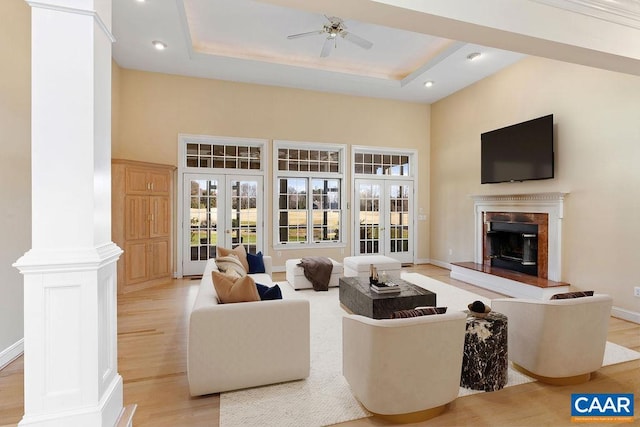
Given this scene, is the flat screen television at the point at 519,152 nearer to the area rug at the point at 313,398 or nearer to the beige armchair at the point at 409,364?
the area rug at the point at 313,398

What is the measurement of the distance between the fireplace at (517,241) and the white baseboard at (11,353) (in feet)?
21.5

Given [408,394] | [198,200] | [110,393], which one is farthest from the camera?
[198,200]

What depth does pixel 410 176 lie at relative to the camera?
7.57 metres

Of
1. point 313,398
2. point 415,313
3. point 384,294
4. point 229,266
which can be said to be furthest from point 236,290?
point 384,294

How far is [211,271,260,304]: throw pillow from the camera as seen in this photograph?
2.42 m

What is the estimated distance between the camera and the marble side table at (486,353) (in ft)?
7.47

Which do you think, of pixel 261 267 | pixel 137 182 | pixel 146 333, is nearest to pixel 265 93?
pixel 137 182

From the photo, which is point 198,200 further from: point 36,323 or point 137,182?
point 36,323

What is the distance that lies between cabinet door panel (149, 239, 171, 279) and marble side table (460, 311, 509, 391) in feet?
16.3

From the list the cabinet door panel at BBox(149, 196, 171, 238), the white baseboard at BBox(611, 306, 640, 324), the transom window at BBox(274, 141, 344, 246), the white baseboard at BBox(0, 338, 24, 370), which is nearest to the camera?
the white baseboard at BBox(0, 338, 24, 370)

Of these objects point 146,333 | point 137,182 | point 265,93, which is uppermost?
point 265,93

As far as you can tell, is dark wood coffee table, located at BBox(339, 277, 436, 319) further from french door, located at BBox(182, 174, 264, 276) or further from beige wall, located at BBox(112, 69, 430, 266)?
french door, located at BBox(182, 174, 264, 276)

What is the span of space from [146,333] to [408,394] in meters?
2.86

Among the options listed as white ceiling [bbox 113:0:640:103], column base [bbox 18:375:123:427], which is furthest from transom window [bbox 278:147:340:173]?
column base [bbox 18:375:123:427]
